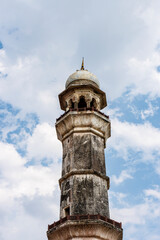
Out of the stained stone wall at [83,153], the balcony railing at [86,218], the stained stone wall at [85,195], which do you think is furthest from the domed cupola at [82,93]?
the balcony railing at [86,218]

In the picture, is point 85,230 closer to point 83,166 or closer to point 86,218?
point 86,218

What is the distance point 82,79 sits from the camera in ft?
112

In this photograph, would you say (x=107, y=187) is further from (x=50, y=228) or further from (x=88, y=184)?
(x=50, y=228)

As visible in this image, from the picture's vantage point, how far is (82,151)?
28.4m

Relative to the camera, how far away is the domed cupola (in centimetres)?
3312

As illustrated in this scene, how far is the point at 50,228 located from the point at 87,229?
11.0 feet

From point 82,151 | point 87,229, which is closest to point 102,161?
point 82,151

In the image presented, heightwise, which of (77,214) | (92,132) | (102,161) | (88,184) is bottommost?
(77,214)

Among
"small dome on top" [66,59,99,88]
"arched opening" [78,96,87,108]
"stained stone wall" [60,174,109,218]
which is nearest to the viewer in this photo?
"stained stone wall" [60,174,109,218]

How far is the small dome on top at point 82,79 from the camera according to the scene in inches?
1344

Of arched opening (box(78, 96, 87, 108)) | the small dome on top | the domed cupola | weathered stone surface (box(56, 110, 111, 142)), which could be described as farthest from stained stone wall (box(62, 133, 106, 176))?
the small dome on top

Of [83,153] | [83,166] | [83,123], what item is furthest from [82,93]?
[83,166]

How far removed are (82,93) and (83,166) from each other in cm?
894

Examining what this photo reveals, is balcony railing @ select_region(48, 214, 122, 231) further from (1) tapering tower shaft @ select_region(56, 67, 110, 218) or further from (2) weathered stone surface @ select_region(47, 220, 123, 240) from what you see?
(1) tapering tower shaft @ select_region(56, 67, 110, 218)
